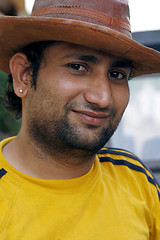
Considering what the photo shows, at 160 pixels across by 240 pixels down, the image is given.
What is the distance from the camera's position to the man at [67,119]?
1565mm

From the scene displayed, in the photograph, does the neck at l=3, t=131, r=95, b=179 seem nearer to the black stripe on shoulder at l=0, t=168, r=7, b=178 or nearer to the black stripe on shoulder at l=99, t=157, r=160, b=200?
the black stripe on shoulder at l=0, t=168, r=7, b=178

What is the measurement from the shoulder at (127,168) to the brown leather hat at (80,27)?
2.39 ft

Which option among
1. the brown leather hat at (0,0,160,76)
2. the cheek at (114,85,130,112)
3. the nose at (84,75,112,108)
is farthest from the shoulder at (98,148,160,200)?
the brown leather hat at (0,0,160,76)

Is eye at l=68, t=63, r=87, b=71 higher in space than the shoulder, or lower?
higher

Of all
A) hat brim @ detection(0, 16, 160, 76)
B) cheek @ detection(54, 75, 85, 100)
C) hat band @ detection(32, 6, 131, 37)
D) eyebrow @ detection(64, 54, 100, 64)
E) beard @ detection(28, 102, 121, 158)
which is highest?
hat band @ detection(32, 6, 131, 37)

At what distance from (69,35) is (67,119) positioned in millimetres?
448

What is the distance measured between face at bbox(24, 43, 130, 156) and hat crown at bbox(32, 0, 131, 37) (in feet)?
0.53

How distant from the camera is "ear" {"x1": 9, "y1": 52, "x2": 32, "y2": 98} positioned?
1851 millimetres

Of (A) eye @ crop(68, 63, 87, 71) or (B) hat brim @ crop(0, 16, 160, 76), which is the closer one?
(B) hat brim @ crop(0, 16, 160, 76)

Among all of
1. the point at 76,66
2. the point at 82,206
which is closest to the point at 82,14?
the point at 76,66

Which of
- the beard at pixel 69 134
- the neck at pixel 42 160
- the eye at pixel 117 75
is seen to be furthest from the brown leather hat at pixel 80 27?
the neck at pixel 42 160

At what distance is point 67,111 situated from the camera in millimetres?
1649

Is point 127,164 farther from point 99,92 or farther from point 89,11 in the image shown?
point 89,11

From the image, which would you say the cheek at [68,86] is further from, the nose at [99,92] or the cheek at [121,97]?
the cheek at [121,97]
